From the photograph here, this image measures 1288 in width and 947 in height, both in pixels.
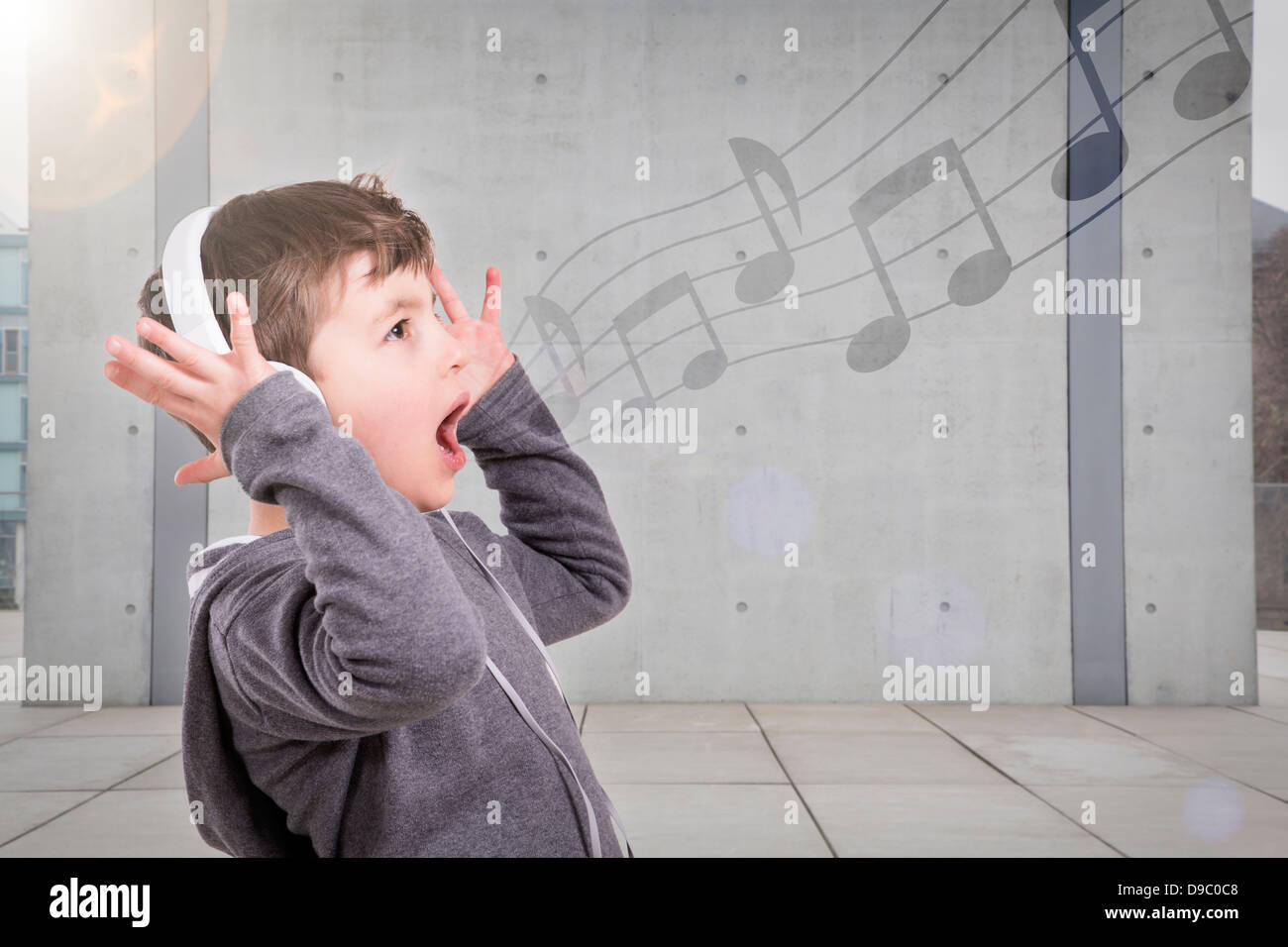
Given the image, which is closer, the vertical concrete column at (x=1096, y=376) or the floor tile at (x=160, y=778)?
the floor tile at (x=160, y=778)

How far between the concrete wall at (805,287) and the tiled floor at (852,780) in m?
0.45

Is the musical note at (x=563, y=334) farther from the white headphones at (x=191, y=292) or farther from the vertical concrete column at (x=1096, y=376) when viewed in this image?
the white headphones at (x=191, y=292)

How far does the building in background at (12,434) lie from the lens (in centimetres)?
602

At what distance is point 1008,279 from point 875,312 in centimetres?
68

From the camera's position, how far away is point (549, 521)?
1.20 meters

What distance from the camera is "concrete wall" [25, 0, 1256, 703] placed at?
15.9 feet

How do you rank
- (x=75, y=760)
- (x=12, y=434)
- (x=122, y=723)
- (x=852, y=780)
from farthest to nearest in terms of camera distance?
(x=12, y=434)
(x=122, y=723)
(x=75, y=760)
(x=852, y=780)

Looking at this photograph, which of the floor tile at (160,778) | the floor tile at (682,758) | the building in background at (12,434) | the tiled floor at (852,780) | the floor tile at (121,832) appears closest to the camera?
the floor tile at (121,832)

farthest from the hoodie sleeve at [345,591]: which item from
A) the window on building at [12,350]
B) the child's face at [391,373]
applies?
the window on building at [12,350]

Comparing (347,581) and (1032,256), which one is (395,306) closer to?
(347,581)

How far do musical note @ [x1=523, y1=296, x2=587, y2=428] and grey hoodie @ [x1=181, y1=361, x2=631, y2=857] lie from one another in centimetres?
367

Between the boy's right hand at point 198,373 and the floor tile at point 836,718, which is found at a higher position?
the boy's right hand at point 198,373

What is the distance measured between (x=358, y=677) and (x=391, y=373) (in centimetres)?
31

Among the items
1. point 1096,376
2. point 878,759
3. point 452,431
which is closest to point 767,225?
point 1096,376
